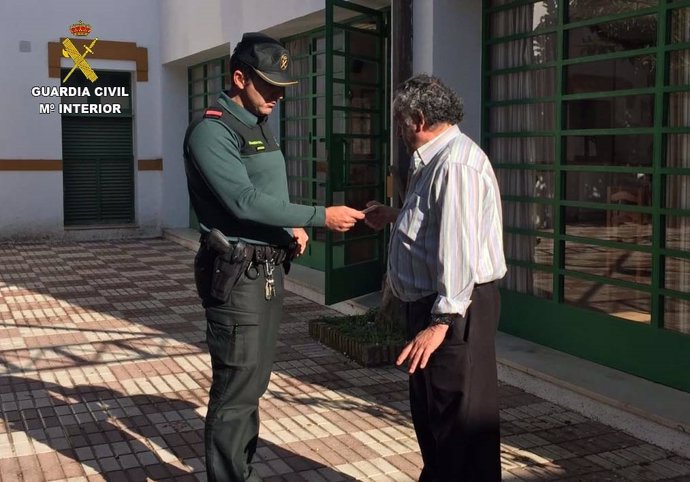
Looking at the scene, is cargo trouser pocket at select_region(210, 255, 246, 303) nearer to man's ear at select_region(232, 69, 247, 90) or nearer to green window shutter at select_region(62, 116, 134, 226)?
man's ear at select_region(232, 69, 247, 90)

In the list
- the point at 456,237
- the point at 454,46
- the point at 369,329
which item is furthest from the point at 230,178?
the point at 454,46

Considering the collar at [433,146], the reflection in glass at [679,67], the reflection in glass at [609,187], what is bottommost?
the reflection in glass at [609,187]

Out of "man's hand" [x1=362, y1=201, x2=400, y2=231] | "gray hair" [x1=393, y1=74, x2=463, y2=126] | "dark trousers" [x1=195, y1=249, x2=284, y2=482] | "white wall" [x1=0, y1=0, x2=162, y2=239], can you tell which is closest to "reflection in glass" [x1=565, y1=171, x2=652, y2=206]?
"man's hand" [x1=362, y1=201, x2=400, y2=231]

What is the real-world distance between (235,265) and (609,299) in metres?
3.26

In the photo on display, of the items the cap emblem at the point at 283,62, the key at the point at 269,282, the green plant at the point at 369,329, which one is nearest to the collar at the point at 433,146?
the cap emblem at the point at 283,62

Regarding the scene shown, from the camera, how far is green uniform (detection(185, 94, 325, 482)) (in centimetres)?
349

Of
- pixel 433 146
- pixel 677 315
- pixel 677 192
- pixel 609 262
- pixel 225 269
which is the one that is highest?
pixel 433 146

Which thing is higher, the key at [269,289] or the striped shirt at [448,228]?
the striped shirt at [448,228]

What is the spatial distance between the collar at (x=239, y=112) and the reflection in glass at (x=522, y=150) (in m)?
3.34

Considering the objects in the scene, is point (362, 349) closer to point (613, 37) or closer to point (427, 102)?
point (613, 37)

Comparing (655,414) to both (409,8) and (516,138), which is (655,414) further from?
(409,8)

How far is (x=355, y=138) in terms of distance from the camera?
26.5 ft

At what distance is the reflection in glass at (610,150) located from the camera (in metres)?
5.59

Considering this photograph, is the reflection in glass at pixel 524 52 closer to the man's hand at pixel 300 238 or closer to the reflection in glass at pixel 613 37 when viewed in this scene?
the reflection in glass at pixel 613 37
